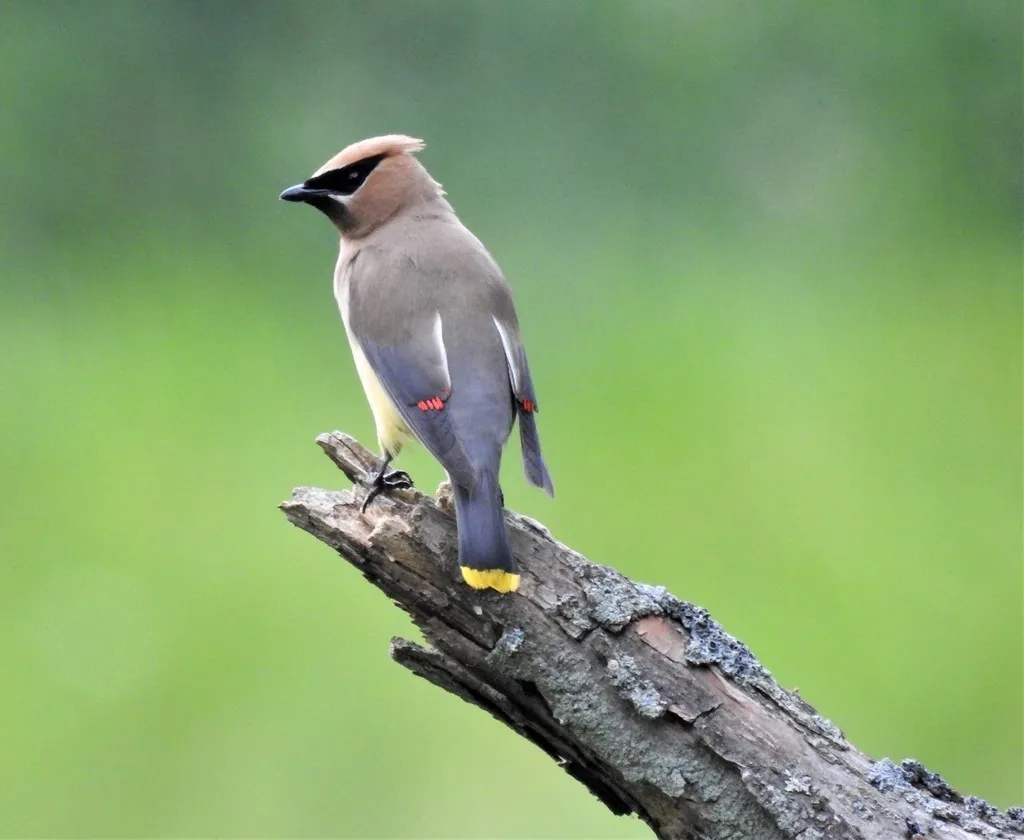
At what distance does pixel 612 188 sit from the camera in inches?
216

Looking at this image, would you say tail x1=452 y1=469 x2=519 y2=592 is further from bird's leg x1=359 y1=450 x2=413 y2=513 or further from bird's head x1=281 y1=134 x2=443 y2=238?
bird's head x1=281 y1=134 x2=443 y2=238

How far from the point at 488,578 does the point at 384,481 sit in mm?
455

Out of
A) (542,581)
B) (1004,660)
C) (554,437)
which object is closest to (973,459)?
(1004,660)

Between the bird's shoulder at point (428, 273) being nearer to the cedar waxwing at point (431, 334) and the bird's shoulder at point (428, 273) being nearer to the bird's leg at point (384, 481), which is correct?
the cedar waxwing at point (431, 334)

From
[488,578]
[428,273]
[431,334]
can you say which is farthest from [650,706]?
[428,273]

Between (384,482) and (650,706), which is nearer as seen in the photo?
(650,706)

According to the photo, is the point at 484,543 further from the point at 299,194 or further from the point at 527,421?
the point at 299,194

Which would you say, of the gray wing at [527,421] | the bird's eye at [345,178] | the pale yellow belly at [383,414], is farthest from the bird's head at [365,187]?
the gray wing at [527,421]

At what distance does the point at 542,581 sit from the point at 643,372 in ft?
8.94

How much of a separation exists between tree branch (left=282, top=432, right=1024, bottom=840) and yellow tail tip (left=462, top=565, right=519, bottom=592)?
1.0 inches

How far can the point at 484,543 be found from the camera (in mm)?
2699

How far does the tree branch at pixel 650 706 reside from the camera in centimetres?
262

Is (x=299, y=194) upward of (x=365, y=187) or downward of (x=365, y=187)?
downward

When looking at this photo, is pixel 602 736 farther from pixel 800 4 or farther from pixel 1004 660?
pixel 800 4
